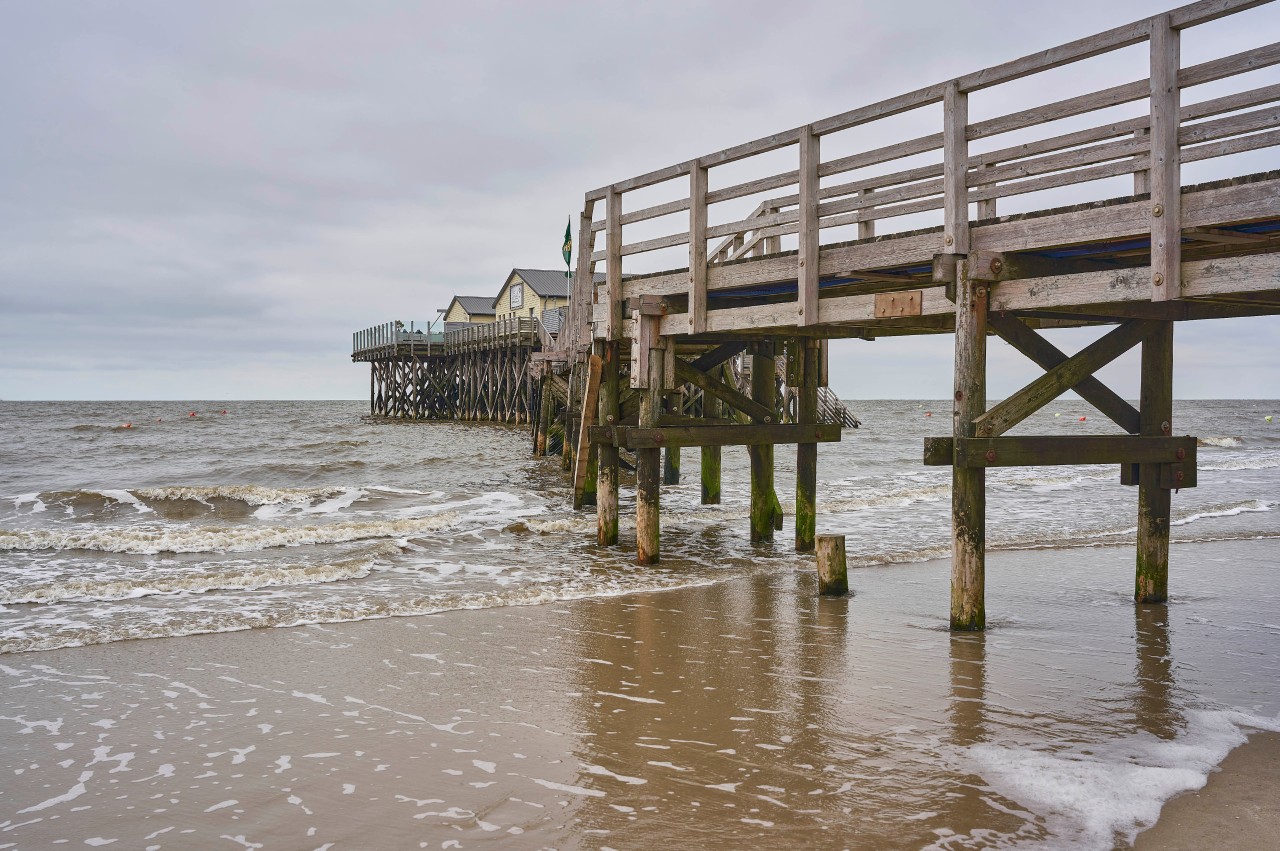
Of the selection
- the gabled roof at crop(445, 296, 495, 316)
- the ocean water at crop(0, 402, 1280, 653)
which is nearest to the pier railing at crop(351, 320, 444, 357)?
the gabled roof at crop(445, 296, 495, 316)

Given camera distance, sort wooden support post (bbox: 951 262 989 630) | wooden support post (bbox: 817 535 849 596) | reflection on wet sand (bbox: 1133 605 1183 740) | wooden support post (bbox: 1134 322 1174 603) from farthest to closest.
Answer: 1. wooden support post (bbox: 817 535 849 596)
2. wooden support post (bbox: 1134 322 1174 603)
3. wooden support post (bbox: 951 262 989 630)
4. reflection on wet sand (bbox: 1133 605 1183 740)

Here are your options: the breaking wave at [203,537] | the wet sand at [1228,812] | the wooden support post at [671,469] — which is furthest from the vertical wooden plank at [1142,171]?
the wooden support post at [671,469]

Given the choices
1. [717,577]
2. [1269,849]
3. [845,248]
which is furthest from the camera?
[717,577]

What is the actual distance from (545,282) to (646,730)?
4802 cm

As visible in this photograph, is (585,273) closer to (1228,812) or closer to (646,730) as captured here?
(646,730)

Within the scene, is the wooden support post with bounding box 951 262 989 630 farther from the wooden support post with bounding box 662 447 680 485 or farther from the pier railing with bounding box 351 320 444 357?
the pier railing with bounding box 351 320 444 357

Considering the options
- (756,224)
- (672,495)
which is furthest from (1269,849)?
(672,495)

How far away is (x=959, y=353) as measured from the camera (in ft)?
22.4

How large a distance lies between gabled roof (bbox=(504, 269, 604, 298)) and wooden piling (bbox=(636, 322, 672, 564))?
3966 cm

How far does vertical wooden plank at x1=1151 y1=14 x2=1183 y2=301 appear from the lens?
18.8 ft

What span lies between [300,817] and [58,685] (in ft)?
10.9

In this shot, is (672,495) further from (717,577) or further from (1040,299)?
(1040,299)

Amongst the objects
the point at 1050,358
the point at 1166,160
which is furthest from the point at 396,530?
the point at 1166,160

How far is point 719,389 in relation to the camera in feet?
35.8
